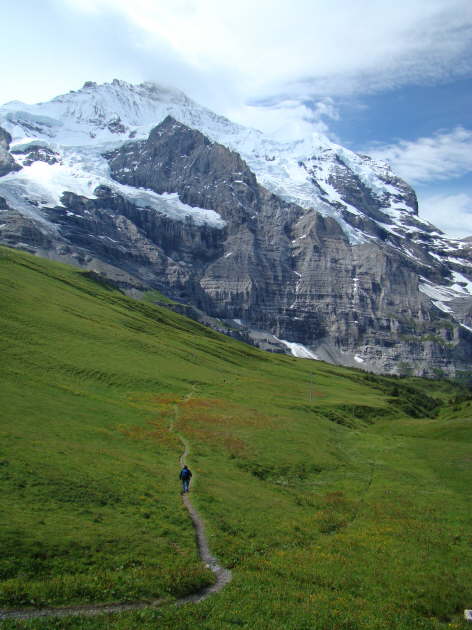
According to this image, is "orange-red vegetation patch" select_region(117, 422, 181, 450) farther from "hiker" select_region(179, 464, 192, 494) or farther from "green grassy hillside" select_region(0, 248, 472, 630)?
"hiker" select_region(179, 464, 192, 494)

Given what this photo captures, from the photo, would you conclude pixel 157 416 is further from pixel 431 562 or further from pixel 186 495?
pixel 431 562

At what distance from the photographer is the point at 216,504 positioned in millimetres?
34062

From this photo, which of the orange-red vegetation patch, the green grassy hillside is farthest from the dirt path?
the orange-red vegetation patch

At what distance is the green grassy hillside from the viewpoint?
20.9 metres

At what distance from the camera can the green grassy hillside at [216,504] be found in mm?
20859

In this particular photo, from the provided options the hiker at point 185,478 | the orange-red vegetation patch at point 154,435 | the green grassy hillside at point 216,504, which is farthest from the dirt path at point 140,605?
the orange-red vegetation patch at point 154,435

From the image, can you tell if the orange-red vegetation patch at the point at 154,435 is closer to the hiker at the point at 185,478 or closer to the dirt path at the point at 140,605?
the hiker at the point at 185,478

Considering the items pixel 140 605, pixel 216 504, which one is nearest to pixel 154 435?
pixel 216 504

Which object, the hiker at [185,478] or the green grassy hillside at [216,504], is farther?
the hiker at [185,478]

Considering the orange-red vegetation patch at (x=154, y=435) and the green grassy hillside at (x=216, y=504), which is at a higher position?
the green grassy hillside at (x=216, y=504)

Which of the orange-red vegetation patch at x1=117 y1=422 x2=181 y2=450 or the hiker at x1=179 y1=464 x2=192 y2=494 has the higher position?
the hiker at x1=179 y1=464 x2=192 y2=494

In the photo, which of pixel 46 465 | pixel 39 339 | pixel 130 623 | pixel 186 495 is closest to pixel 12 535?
pixel 130 623

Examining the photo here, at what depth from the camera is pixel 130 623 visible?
59.1 feet

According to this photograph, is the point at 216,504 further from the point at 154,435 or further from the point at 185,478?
the point at 154,435
